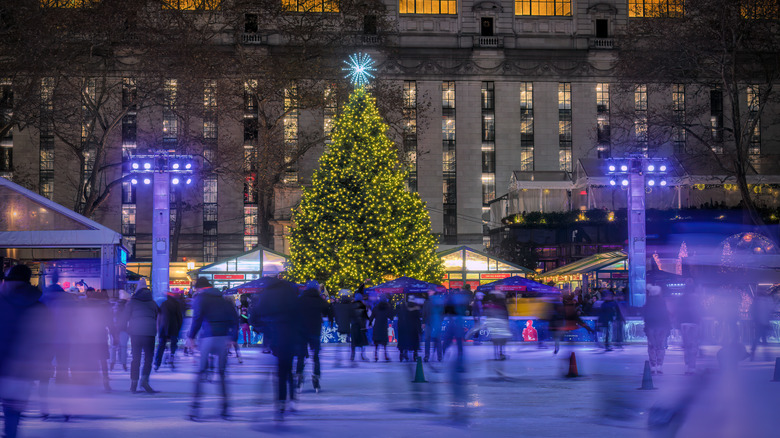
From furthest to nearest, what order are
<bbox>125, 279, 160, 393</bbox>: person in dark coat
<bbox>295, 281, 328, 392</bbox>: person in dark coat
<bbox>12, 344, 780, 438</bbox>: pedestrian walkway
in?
<bbox>125, 279, 160, 393</bbox>: person in dark coat
<bbox>295, 281, 328, 392</bbox>: person in dark coat
<bbox>12, 344, 780, 438</bbox>: pedestrian walkway

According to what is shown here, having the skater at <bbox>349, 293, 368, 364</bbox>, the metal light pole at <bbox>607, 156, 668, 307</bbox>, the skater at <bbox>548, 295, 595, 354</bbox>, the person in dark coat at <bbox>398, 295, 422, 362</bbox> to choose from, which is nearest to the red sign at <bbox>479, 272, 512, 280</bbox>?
the metal light pole at <bbox>607, 156, 668, 307</bbox>

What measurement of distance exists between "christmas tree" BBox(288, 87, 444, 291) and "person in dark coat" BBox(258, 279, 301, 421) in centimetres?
2665

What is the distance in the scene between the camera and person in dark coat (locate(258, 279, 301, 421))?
11562mm

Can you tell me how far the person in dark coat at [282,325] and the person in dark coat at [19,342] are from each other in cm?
417

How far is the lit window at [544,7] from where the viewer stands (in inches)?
2635

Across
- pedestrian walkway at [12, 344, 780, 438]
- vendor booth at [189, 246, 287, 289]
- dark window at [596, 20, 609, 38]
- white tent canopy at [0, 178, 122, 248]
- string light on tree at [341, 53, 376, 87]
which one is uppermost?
dark window at [596, 20, 609, 38]

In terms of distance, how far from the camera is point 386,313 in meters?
22.2

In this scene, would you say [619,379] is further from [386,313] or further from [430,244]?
[430,244]

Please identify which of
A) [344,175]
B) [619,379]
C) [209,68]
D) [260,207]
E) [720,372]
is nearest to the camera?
[720,372]

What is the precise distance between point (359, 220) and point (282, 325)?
28.3 metres

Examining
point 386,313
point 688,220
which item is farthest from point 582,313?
point 688,220

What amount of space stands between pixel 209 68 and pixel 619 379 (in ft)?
80.2

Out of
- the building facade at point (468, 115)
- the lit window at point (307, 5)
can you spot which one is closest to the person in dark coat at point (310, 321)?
the lit window at point (307, 5)

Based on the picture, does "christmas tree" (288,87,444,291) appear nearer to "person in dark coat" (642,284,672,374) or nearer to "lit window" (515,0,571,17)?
"person in dark coat" (642,284,672,374)
